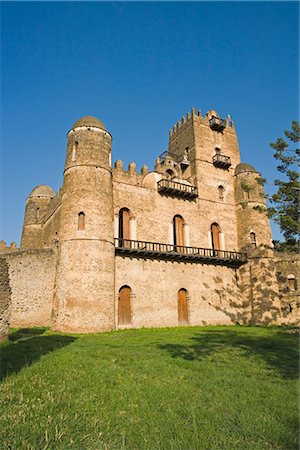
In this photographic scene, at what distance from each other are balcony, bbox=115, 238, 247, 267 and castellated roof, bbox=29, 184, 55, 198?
1094 cm

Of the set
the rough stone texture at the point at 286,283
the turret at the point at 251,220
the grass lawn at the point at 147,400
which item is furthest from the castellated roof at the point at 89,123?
the rough stone texture at the point at 286,283

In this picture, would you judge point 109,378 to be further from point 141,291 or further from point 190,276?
point 190,276

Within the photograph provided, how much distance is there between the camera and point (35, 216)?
94.1ft

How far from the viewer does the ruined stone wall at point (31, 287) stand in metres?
19.0

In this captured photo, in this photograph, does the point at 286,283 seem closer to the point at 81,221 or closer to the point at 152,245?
the point at 152,245

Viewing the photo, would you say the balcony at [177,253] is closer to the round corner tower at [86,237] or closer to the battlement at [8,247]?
the round corner tower at [86,237]

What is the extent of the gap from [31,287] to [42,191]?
40.3 feet

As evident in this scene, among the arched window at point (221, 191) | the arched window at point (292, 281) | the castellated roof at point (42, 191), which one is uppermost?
the castellated roof at point (42, 191)

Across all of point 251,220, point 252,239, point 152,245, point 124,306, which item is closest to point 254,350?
point 124,306

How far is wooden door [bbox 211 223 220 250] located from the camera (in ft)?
86.8

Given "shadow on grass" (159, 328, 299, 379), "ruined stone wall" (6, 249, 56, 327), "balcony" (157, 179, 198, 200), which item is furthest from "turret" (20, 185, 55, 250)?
"shadow on grass" (159, 328, 299, 379)

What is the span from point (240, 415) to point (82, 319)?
44.0 feet

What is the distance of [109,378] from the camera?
760 cm

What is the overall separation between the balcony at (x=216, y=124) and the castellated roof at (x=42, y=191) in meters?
14.9
